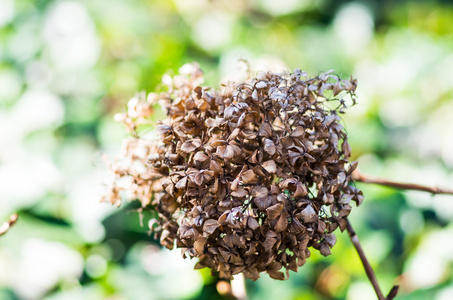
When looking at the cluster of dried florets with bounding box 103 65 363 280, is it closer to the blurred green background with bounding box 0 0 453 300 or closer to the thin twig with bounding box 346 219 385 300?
the thin twig with bounding box 346 219 385 300

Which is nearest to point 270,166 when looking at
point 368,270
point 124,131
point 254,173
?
point 254,173

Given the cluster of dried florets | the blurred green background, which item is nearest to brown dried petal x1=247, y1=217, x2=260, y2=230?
the cluster of dried florets

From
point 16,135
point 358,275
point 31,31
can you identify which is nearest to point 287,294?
point 358,275

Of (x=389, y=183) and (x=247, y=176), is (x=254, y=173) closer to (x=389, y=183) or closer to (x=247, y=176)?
(x=247, y=176)

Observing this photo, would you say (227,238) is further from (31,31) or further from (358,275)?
(31,31)

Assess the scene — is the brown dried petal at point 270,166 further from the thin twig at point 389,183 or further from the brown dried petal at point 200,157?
the thin twig at point 389,183

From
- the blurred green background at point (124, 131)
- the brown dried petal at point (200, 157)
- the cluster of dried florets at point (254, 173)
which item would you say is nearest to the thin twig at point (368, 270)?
the cluster of dried florets at point (254, 173)
